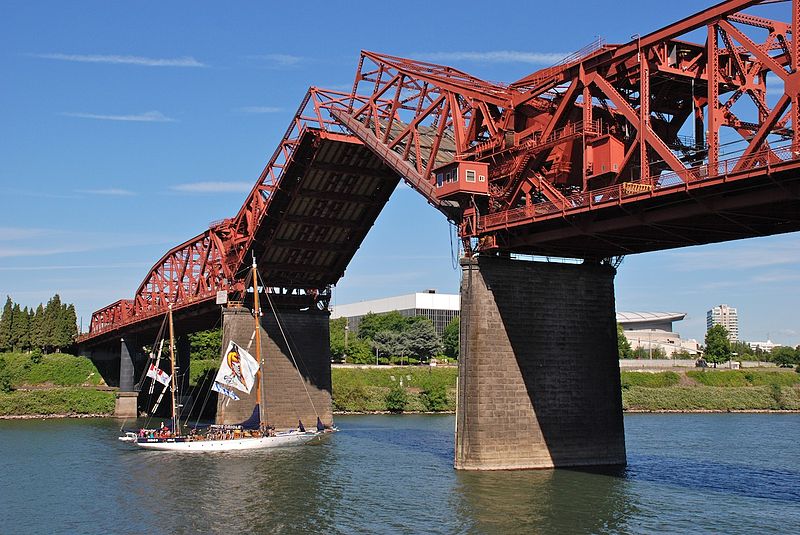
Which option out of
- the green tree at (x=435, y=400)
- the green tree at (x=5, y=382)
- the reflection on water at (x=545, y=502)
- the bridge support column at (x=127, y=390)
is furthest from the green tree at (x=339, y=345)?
the reflection on water at (x=545, y=502)

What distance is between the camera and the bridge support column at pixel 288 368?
7925cm

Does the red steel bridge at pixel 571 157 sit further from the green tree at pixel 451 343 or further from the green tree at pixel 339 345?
the green tree at pixel 451 343

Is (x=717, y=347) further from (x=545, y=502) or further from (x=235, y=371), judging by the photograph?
(x=545, y=502)

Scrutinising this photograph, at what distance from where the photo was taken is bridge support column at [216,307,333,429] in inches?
3120

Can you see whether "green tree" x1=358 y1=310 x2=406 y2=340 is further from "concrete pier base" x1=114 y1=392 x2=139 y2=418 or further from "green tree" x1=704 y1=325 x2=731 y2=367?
"concrete pier base" x1=114 y1=392 x2=139 y2=418

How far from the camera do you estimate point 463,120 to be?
5669 centimetres

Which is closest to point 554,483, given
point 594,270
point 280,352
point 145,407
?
point 594,270

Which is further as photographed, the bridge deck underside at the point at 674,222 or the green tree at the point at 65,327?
the green tree at the point at 65,327

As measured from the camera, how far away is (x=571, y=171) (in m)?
51.0

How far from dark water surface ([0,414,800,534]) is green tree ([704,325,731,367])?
102852 mm

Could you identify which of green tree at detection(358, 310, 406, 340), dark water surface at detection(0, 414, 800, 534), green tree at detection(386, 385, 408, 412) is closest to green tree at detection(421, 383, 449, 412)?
green tree at detection(386, 385, 408, 412)

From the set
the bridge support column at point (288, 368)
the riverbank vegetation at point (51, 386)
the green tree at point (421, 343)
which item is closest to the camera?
the bridge support column at point (288, 368)

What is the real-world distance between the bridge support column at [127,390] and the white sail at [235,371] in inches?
1723

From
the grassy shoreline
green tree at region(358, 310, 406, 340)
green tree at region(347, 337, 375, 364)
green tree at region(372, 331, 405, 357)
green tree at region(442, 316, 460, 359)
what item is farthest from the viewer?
green tree at region(358, 310, 406, 340)
